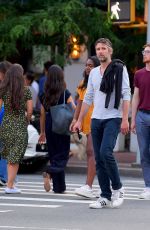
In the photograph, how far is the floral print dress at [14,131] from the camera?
13.5 metres

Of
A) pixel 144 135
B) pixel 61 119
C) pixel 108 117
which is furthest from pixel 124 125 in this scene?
pixel 61 119

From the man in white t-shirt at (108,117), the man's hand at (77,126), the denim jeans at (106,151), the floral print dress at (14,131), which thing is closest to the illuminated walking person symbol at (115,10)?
the floral print dress at (14,131)

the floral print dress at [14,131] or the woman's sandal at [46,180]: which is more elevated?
the floral print dress at [14,131]

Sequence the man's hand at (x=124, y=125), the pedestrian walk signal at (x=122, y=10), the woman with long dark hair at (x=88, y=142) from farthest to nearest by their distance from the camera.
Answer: the pedestrian walk signal at (x=122, y=10)
the woman with long dark hair at (x=88, y=142)
the man's hand at (x=124, y=125)

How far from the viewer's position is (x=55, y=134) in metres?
13.4

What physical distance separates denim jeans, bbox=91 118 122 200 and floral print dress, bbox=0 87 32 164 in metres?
2.16

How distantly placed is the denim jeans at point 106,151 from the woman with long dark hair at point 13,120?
2.15 metres

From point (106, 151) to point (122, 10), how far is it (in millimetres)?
8347

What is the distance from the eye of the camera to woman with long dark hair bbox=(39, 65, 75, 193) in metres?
13.5

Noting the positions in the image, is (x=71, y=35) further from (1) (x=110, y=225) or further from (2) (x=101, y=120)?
(1) (x=110, y=225)

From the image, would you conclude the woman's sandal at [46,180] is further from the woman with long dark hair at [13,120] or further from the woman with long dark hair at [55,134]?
the woman with long dark hair at [13,120]

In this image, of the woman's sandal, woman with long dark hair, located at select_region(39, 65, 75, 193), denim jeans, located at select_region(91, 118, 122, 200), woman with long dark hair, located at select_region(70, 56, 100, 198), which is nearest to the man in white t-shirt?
denim jeans, located at select_region(91, 118, 122, 200)

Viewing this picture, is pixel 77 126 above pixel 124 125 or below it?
below

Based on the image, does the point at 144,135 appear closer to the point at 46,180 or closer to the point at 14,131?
the point at 46,180
